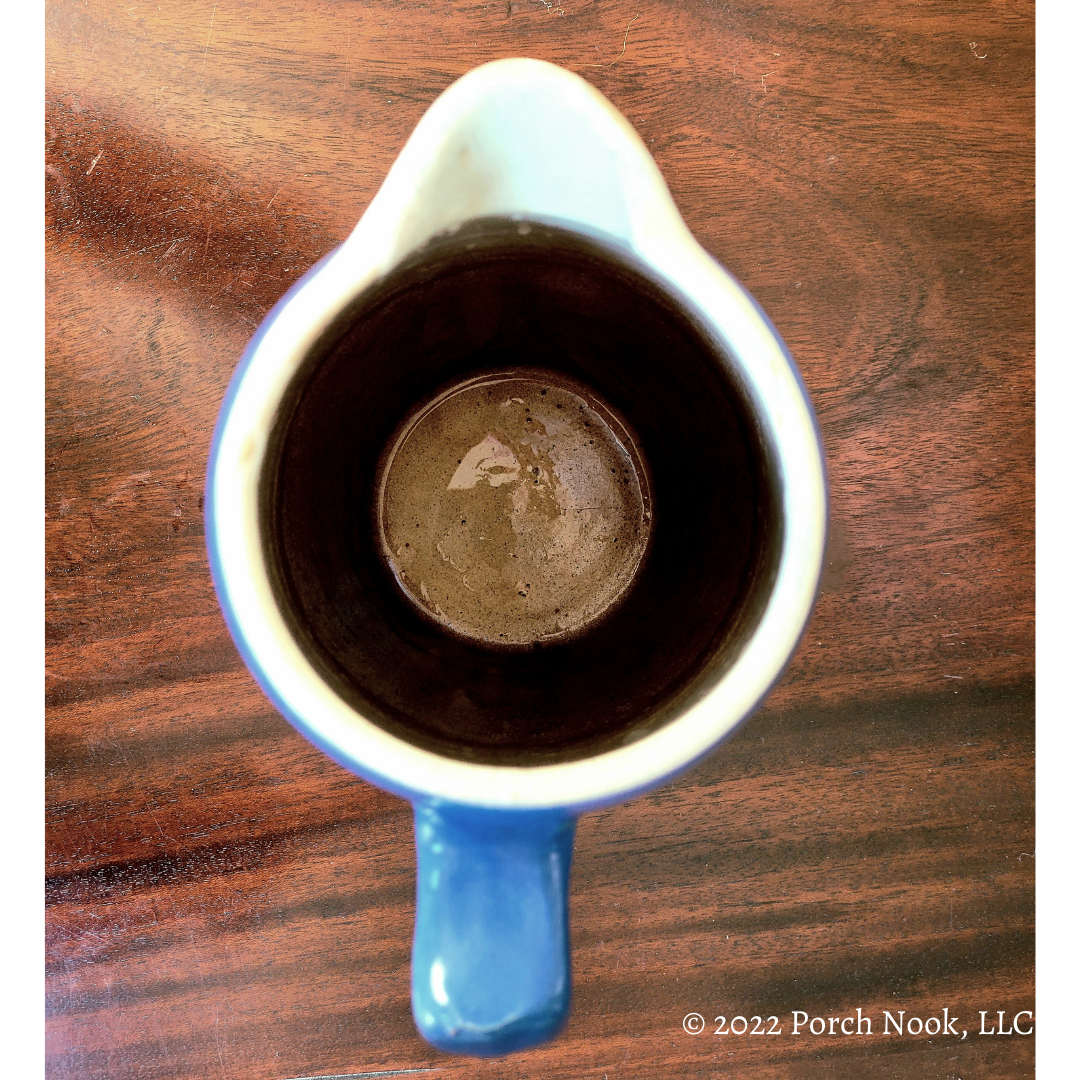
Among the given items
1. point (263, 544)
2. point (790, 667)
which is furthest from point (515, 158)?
point (790, 667)

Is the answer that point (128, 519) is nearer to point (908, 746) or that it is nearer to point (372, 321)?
point (372, 321)

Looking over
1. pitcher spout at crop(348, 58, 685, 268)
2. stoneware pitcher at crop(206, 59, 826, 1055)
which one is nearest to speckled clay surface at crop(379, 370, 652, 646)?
stoneware pitcher at crop(206, 59, 826, 1055)

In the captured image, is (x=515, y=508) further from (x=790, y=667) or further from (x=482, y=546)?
(x=790, y=667)

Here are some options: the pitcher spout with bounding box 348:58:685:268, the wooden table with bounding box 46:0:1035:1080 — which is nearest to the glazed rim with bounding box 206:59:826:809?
the pitcher spout with bounding box 348:58:685:268

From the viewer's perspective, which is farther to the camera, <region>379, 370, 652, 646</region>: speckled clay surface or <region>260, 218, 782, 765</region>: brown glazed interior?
<region>379, 370, 652, 646</region>: speckled clay surface

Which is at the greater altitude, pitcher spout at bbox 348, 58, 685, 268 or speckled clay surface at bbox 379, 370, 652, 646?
pitcher spout at bbox 348, 58, 685, 268

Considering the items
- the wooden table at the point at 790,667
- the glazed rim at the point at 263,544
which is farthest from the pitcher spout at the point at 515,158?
the wooden table at the point at 790,667

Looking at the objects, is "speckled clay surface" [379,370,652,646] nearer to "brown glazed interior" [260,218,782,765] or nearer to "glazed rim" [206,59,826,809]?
"brown glazed interior" [260,218,782,765]
